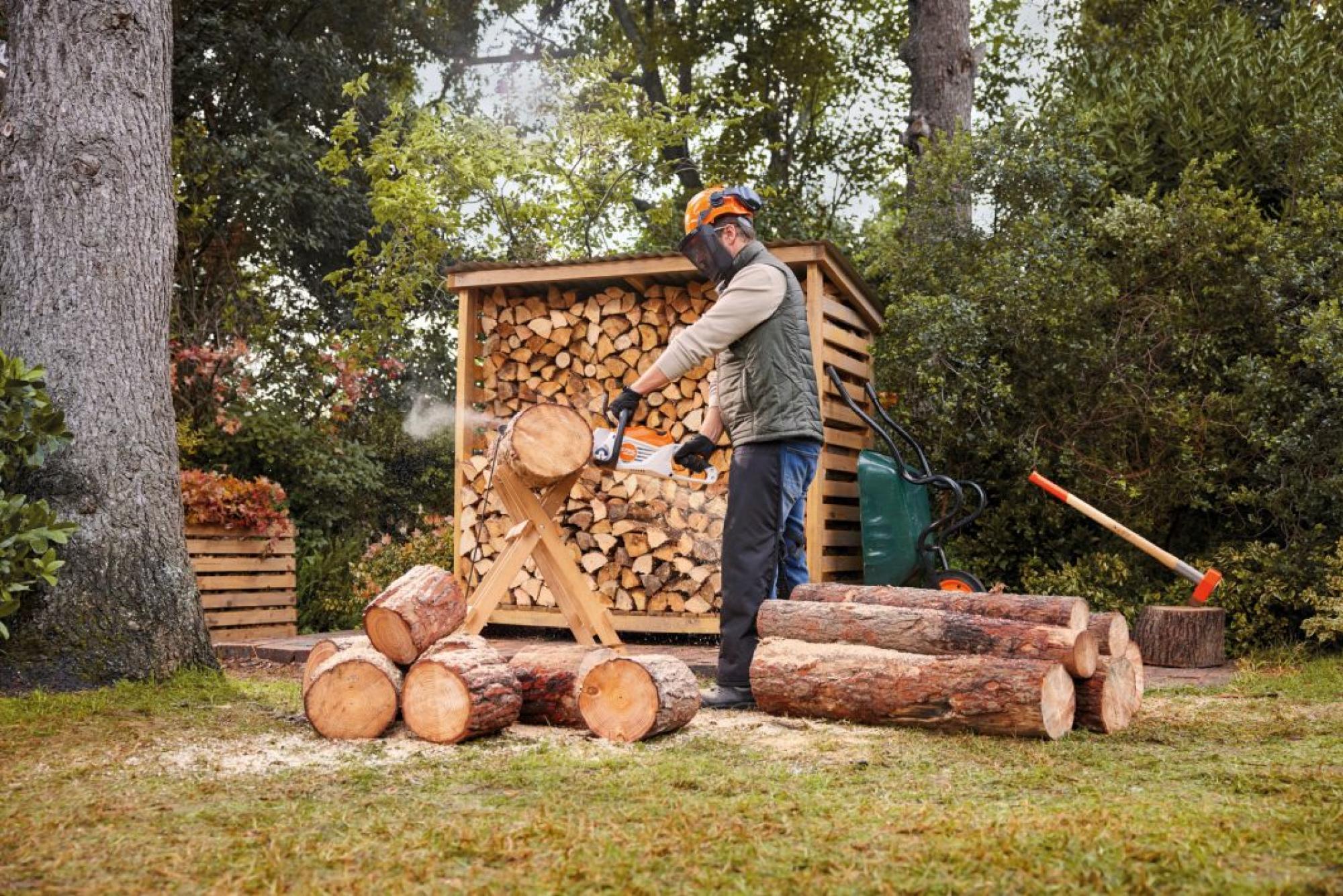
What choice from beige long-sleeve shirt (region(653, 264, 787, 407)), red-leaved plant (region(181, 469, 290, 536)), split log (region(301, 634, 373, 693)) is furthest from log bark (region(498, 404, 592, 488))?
red-leaved plant (region(181, 469, 290, 536))

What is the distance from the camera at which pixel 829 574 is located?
6594 mm

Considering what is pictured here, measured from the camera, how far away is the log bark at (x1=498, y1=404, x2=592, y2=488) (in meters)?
5.27

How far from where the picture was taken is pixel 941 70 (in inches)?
371

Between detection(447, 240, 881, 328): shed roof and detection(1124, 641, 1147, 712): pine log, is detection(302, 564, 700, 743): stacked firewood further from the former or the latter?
detection(447, 240, 881, 328): shed roof

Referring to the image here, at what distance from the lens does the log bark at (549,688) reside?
13.7ft

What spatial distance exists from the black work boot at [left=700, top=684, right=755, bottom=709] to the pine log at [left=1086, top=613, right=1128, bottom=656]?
4.19 ft

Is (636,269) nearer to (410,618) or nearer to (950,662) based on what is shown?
(410,618)

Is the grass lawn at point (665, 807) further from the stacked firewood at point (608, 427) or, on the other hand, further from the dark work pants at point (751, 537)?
the stacked firewood at point (608, 427)

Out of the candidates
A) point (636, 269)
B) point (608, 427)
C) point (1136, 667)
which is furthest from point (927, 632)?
point (636, 269)

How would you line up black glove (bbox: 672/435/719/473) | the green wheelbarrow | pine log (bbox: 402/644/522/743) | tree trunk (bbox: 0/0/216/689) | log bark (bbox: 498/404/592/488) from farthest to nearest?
1. the green wheelbarrow
2. log bark (bbox: 498/404/592/488)
3. black glove (bbox: 672/435/719/473)
4. tree trunk (bbox: 0/0/216/689)
5. pine log (bbox: 402/644/522/743)

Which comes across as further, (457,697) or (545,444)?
(545,444)

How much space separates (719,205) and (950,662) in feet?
6.56

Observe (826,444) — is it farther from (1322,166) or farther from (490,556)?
(1322,166)

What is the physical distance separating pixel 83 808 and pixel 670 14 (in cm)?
1347
